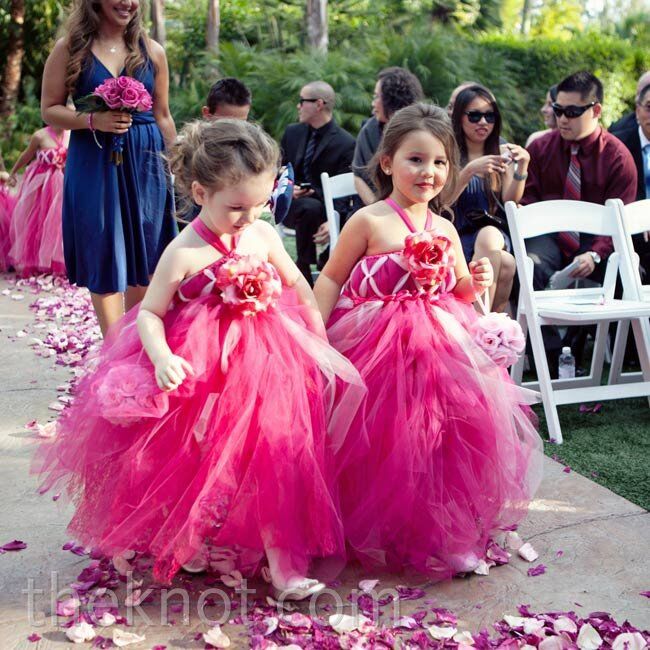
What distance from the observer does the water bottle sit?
5.34 m

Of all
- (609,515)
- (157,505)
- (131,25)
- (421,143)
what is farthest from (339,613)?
(131,25)

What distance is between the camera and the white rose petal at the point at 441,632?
258 cm

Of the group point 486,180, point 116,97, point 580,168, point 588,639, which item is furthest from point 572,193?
point 588,639

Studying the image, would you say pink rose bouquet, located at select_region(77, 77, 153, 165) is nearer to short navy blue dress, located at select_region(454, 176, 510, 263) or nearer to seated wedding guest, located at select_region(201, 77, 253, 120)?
seated wedding guest, located at select_region(201, 77, 253, 120)

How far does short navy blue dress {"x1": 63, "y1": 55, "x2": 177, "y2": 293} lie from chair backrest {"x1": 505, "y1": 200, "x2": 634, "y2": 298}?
1897 mm

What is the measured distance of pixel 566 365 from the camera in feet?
17.6

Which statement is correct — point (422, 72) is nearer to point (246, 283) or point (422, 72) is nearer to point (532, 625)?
point (246, 283)

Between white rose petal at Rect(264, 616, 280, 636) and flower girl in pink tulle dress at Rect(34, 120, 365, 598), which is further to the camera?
flower girl in pink tulle dress at Rect(34, 120, 365, 598)

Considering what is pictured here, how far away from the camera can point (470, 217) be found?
5.49 m

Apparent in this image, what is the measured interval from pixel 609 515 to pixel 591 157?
3098 mm

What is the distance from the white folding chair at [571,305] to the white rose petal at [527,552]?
1.38 metres

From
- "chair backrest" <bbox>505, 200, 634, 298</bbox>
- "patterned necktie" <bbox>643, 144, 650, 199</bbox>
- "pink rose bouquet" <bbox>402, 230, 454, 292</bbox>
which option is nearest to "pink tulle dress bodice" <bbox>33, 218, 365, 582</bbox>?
"pink rose bouquet" <bbox>402, 230, 454, 292</bbox>

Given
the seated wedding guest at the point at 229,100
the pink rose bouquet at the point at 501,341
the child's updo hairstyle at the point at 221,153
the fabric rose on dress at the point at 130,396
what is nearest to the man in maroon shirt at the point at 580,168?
the seated wedding guest at the point at 229,100

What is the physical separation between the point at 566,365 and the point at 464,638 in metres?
3.07
